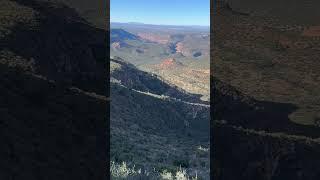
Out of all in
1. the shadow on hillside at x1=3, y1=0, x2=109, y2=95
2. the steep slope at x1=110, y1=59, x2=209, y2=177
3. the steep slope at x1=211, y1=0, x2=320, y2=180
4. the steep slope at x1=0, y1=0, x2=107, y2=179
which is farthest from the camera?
the steep slope at x1=110, y1=59, x2=209, y2=177

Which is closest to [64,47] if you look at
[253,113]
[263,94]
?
[253,113]

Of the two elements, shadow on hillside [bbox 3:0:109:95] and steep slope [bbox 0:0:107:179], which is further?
shadow on hillside [bbox 3:0:109:95]

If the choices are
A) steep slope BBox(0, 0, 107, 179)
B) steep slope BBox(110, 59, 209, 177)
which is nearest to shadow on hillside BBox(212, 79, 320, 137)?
steep slope BBox(0, 0, 107, 179)

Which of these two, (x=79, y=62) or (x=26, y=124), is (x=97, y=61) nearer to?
(x=79, y=62)

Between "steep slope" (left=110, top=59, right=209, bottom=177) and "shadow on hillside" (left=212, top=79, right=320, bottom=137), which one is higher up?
"shadow on hillside" (left=212, top=79, right=320, bottom=137)

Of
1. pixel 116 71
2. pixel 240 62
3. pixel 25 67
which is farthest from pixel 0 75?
pixel 116 71

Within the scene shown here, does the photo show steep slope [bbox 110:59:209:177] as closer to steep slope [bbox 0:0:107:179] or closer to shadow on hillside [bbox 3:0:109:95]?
steep slope [bbox 0:0:107:179]

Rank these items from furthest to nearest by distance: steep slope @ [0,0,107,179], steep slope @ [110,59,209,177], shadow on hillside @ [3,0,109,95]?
steep slope @ [110,59,209,177]
shadow on hillside @ [3,0,109,95]
steep slope @ [0,0,107,179]

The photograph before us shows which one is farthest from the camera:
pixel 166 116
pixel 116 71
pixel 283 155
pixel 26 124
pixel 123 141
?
pixel 116 71

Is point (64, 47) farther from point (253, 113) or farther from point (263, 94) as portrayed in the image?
point (263, 94)

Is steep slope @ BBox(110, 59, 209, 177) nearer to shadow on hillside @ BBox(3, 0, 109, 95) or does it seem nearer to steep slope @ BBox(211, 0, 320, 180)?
steep slope @ BBox(211, 0, 320, 180)

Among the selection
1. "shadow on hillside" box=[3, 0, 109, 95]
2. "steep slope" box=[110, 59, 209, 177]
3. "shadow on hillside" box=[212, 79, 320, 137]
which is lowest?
"steep slope" box=[110, 59, 209, 177]
